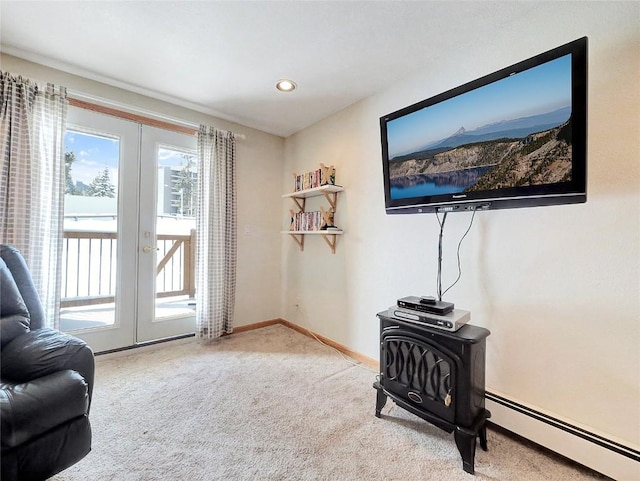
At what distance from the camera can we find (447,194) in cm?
167

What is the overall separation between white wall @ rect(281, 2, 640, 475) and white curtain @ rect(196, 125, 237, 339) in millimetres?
1742

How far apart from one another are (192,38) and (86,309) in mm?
2328

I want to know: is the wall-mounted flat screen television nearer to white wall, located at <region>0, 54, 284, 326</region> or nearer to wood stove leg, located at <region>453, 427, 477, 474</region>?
wood stove leg, located at <region>453, 427, 477, 474</region>

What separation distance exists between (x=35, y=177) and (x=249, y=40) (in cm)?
184

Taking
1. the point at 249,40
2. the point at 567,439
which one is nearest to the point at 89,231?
the point at 249,40

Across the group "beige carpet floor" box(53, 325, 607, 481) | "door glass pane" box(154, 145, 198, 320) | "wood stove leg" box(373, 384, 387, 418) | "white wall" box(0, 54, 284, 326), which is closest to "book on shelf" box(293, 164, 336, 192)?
"white wall" box(0, 54, 284, 326)

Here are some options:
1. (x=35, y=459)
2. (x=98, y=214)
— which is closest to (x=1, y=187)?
(x=98, y=214)

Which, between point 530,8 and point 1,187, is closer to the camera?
point 530,8

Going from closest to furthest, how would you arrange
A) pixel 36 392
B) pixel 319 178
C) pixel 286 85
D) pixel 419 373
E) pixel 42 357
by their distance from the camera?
pixel 36 392
pixel 42 357
pixel 419 373
pixel 286 85
pixel 319 178

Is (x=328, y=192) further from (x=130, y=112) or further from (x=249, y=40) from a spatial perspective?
(x=130, y=112)

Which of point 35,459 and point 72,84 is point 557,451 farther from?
point 72,84

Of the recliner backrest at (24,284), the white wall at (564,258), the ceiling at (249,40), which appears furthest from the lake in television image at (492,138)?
the recliner backrest at (24,284)

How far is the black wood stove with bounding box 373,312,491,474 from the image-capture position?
1.37m

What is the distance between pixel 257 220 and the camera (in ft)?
11.1
